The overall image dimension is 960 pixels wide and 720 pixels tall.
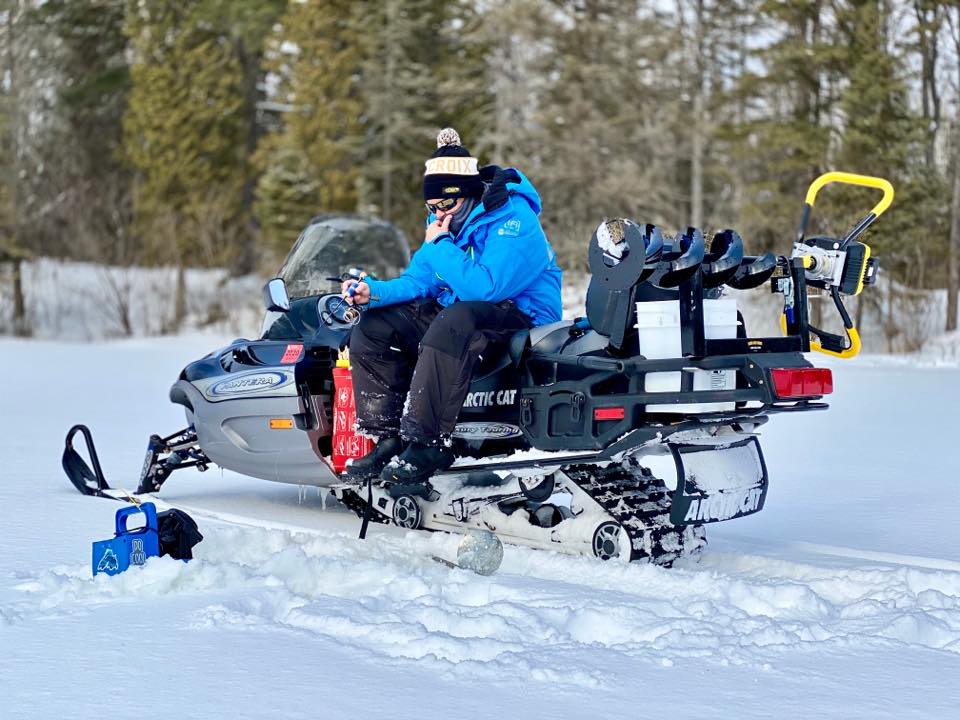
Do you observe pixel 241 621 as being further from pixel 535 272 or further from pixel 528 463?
pixel 535 272

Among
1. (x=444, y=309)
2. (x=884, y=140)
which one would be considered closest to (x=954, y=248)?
(x=884, y=140)

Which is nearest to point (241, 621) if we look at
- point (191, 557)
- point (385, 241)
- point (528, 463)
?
point (191, 557)

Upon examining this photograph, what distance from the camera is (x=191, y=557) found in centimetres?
443

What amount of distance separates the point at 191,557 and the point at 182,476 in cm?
271

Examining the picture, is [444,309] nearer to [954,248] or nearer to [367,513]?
[367,513]

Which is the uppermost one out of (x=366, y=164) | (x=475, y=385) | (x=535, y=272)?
(x=366, y=164)

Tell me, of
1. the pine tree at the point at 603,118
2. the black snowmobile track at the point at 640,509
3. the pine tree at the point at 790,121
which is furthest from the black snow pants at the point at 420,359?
the pine tree at the point at 603,118

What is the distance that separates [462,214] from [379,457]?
3.24 ft

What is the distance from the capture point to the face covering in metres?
4.86

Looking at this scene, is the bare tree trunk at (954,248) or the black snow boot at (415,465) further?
the bare tree trunk at (954,248)

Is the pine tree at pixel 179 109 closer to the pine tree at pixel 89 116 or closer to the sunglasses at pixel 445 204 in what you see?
the pine tree at pixel 89 116

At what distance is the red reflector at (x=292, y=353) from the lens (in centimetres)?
571

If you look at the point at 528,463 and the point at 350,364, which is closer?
the point at 528,463

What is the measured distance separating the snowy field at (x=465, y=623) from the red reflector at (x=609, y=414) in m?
0.50
